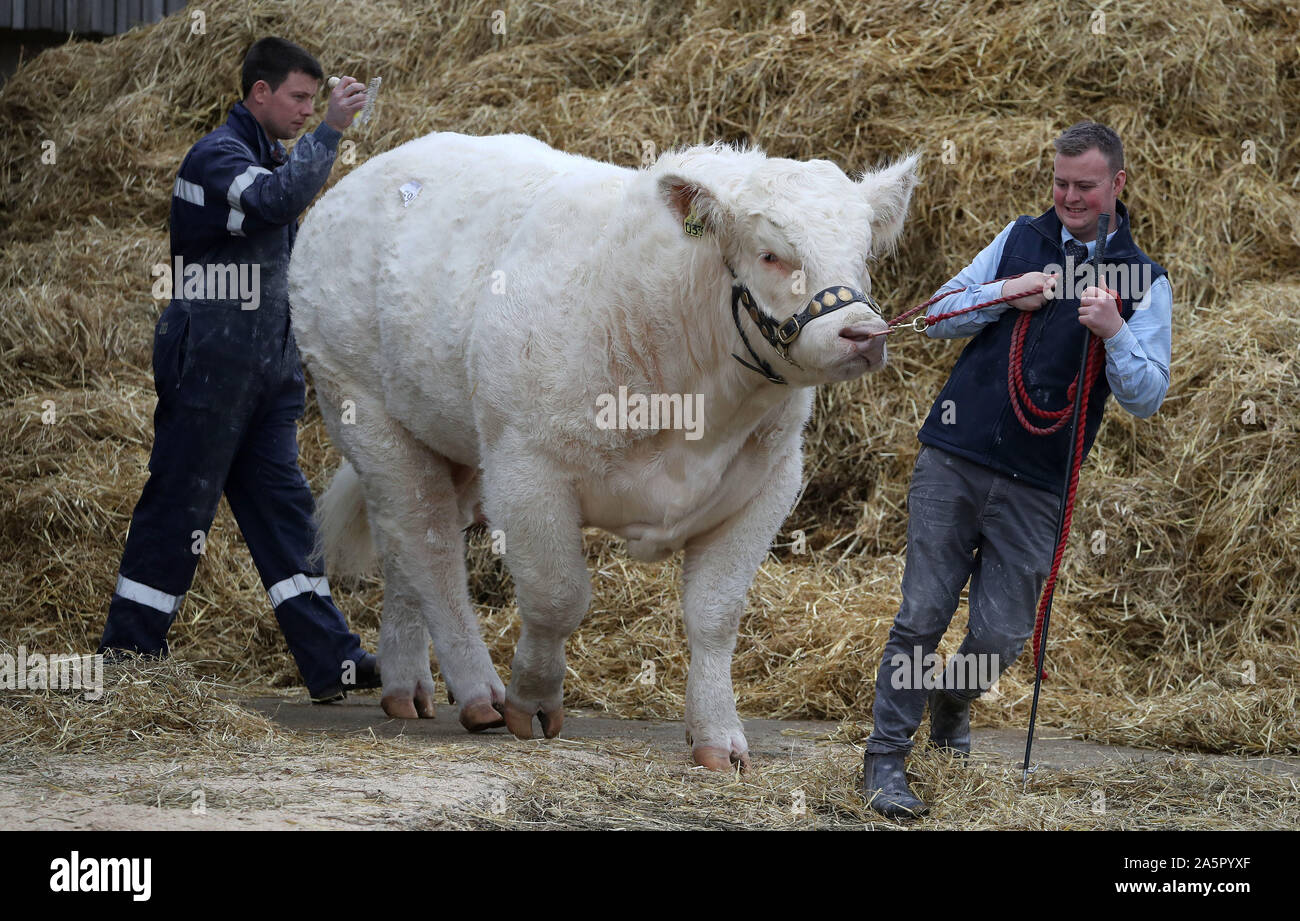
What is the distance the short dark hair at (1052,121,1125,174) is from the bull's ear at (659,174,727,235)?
0.90 meters

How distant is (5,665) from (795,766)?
2567 mm

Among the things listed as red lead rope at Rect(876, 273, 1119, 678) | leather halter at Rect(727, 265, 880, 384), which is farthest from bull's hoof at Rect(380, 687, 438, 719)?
red lead rope at Rect(876, 273, 1119, 678)

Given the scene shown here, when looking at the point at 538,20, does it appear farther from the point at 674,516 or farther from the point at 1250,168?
the point at 674,516

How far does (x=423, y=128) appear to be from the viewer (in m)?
8.51

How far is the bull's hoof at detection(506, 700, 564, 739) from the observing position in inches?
197

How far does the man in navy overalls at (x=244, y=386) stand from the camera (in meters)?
5.50

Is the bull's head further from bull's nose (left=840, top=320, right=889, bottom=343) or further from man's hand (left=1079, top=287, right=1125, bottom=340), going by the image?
man's hand (left=1079, top=287, right=1125, bottom=340)

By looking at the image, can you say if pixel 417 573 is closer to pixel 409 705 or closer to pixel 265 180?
pixel 409 705

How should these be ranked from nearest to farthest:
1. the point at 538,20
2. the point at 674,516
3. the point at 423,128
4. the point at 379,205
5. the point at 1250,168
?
1. the point at 674,516
2. the point at 379,205
3. the point at 1250,168
4. the point at 423,128
5. the point at 538,20

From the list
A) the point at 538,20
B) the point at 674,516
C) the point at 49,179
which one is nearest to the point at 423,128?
the point at 538,20

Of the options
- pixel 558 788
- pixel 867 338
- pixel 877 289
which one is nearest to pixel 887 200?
pixel 867 338

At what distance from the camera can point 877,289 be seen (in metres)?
7.52

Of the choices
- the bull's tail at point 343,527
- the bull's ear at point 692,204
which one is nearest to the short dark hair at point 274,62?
the bull's tail at point 343,527

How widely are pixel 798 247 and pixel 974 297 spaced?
0.53 m
